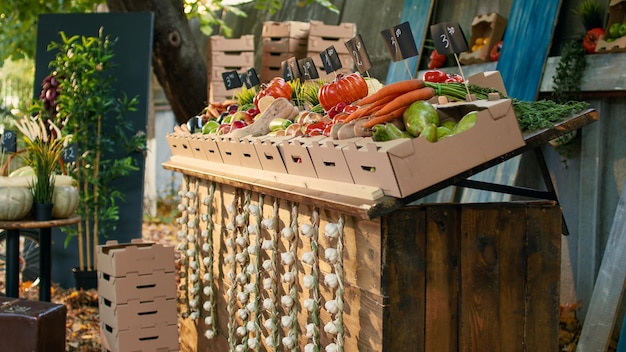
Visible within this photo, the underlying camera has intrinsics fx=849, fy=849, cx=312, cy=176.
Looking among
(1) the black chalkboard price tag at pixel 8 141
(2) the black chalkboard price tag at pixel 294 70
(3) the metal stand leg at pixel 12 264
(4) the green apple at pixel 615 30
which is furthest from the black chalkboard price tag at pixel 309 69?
(1) the black chalkboard price tag at pixel 8 141

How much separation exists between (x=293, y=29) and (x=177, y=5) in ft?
4.01

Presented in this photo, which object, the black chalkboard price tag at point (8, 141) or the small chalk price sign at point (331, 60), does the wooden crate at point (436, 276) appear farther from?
the black chalkboard price tag at point (8, 141)

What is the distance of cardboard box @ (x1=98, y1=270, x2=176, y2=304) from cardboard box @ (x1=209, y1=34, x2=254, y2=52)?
3.02 metres

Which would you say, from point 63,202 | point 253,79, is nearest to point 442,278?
point 253,79

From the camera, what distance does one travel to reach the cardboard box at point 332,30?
22.5 feet

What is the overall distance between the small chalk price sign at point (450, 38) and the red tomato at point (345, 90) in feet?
1.27

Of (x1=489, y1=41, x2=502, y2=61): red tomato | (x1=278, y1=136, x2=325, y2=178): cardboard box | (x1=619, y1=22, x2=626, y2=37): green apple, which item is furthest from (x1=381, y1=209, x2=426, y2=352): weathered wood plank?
(x1=489, y1=41, x2=502, y2=61): red tomato

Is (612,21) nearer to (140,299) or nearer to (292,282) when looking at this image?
(292,282)

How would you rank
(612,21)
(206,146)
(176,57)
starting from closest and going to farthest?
(206,146)
(612,21)
(176,57)

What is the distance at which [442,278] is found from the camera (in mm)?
2709

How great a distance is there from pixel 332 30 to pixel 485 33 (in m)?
1.36

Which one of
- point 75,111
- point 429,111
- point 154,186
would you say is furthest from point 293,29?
point 154,186

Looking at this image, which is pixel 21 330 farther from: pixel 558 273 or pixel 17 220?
pixel 558 273

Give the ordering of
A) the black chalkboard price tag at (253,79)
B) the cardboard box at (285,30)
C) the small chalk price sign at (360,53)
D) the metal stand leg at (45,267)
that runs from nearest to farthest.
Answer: the small chalk price sign at (360,53) < the black chalkboard price tag at (253,79) < the metal stand leg at (45,267) < the cardboard box at (285,30)
